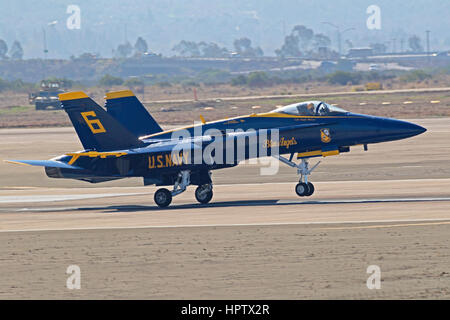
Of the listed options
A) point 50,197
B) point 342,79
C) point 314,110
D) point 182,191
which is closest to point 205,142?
point 182,191

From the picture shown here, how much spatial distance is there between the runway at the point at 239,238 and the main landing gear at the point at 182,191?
1.62 feet

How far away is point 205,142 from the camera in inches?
1096

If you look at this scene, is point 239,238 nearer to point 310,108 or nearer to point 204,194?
point 204,194

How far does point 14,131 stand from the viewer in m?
71.5

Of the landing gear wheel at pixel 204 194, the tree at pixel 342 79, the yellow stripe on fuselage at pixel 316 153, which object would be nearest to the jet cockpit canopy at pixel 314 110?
the yellow stripe on fuselage at pixel 316 153

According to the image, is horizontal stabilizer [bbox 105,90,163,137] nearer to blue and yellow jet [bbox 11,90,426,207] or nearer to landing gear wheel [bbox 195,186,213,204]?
blue and yellow jet [bbox 11,90,426,207]

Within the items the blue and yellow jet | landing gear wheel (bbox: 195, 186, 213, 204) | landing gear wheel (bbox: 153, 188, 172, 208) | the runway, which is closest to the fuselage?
the blue and yellow jet

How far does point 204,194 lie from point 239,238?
8.38m

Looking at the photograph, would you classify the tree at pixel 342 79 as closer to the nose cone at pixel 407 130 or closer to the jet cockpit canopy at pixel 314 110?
the jet cockpit canopy at pixel 314 110

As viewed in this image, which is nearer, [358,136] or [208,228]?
[208,228]

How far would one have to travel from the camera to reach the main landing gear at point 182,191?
28094 millimetres
